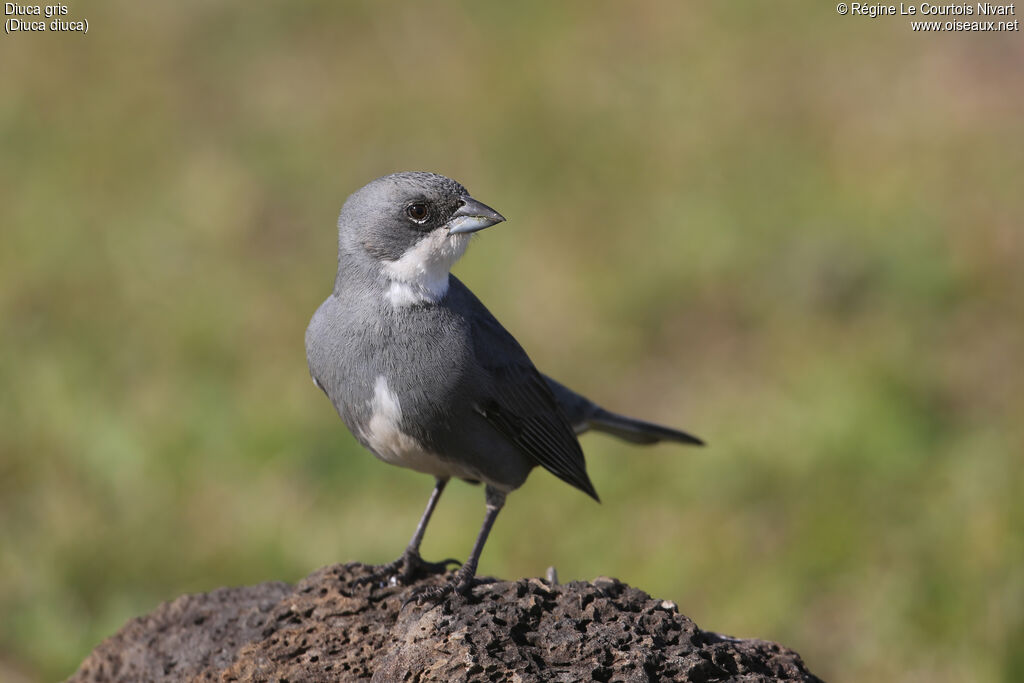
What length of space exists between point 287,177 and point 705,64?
3931 mm

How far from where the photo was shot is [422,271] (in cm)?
464

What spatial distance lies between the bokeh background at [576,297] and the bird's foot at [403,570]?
5.66ft

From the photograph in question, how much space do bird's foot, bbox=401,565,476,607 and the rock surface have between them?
0.14 ft

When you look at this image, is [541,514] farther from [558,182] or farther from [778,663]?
[558,182]

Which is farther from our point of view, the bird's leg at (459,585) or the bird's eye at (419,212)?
the bird's eye at (419,212)

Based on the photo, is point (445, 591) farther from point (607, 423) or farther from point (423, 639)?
point (607, 423)

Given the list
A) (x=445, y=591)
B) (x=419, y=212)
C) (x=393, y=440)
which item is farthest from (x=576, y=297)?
(x=445, y=591)

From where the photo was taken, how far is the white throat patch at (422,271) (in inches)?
182

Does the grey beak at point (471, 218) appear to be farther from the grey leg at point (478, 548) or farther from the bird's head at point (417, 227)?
the grey leg at point (478, 548)

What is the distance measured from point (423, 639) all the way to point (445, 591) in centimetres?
44

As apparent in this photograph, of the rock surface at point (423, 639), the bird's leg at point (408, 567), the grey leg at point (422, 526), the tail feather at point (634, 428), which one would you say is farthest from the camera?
the tail feather at point (634, 428)

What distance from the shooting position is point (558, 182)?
10.2 m

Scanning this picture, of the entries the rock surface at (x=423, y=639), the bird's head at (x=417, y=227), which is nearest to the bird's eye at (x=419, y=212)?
the bird's head at (x=417, y=227)

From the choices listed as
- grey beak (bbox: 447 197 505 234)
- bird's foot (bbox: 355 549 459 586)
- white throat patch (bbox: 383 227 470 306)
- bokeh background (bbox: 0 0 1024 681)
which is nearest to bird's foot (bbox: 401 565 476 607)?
bird's foot (bbox: 355 549 459 586)
